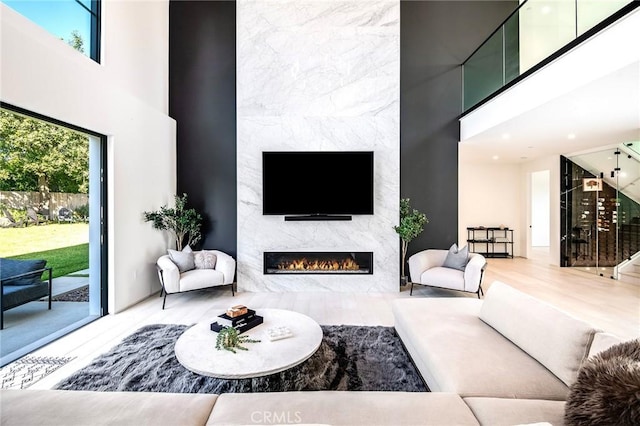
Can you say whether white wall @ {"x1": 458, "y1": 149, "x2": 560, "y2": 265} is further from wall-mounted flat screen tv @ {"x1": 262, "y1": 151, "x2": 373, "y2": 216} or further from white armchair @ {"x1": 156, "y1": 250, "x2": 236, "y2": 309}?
white armchair @ {"x1": 156, "y1": 250, "x2": 236, "y2": 309}

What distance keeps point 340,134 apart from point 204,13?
3346 millimetres

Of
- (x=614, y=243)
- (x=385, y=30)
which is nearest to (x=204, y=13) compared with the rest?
(x=385, y=30)

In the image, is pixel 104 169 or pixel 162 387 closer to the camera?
pixel 162 387

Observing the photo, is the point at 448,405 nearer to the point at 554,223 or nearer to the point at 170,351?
the point at 170,351

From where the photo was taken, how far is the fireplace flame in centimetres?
492

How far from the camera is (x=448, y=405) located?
134 cm

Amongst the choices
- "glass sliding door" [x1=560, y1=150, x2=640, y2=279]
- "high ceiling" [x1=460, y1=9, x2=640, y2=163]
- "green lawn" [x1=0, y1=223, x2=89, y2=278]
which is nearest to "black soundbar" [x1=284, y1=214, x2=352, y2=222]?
"high ceiling" [x1=460, y1=9, x2=640, y2=163]

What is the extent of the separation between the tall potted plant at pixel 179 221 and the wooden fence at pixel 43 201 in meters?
0.99

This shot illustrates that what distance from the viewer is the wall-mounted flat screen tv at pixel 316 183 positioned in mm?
4781

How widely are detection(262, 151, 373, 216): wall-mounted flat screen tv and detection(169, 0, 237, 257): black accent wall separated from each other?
90cm

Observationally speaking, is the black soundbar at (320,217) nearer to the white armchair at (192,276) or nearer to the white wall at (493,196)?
the white armchair at (192,276)

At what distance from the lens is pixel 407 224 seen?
470cm

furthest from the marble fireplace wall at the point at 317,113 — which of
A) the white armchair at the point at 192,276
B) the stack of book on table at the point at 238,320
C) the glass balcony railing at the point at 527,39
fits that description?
the stack of book on table at the point at 238,320

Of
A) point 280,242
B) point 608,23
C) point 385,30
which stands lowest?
point 280,242
